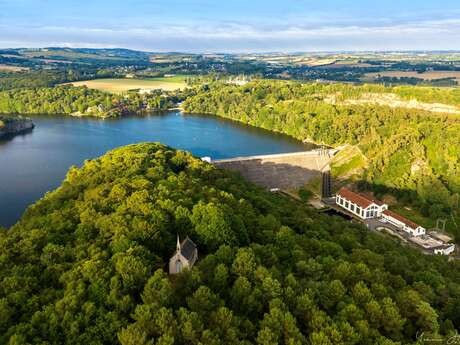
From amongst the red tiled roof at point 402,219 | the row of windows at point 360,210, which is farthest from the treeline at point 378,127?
the row of windows at point 360,210

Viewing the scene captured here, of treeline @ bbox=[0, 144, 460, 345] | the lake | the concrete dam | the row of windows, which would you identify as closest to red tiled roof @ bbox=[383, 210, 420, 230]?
the row of windows

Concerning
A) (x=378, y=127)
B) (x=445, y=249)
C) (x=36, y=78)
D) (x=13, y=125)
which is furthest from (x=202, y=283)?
(x=36, y=78)

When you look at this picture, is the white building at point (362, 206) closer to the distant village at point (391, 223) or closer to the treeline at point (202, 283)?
the distant village at point (391, 223)

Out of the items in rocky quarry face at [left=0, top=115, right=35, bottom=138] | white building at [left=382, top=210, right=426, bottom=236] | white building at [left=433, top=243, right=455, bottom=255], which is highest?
rocky quarry face at [left=0, top=115, right=35, bottom=138]

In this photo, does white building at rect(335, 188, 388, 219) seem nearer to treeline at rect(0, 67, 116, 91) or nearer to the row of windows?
the row of windows

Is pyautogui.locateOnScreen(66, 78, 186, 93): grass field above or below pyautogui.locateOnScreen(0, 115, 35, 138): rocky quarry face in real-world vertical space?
above

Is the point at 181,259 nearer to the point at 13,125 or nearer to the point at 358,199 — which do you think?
the point at 358,199

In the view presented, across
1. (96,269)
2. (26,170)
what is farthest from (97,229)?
(26,170)
